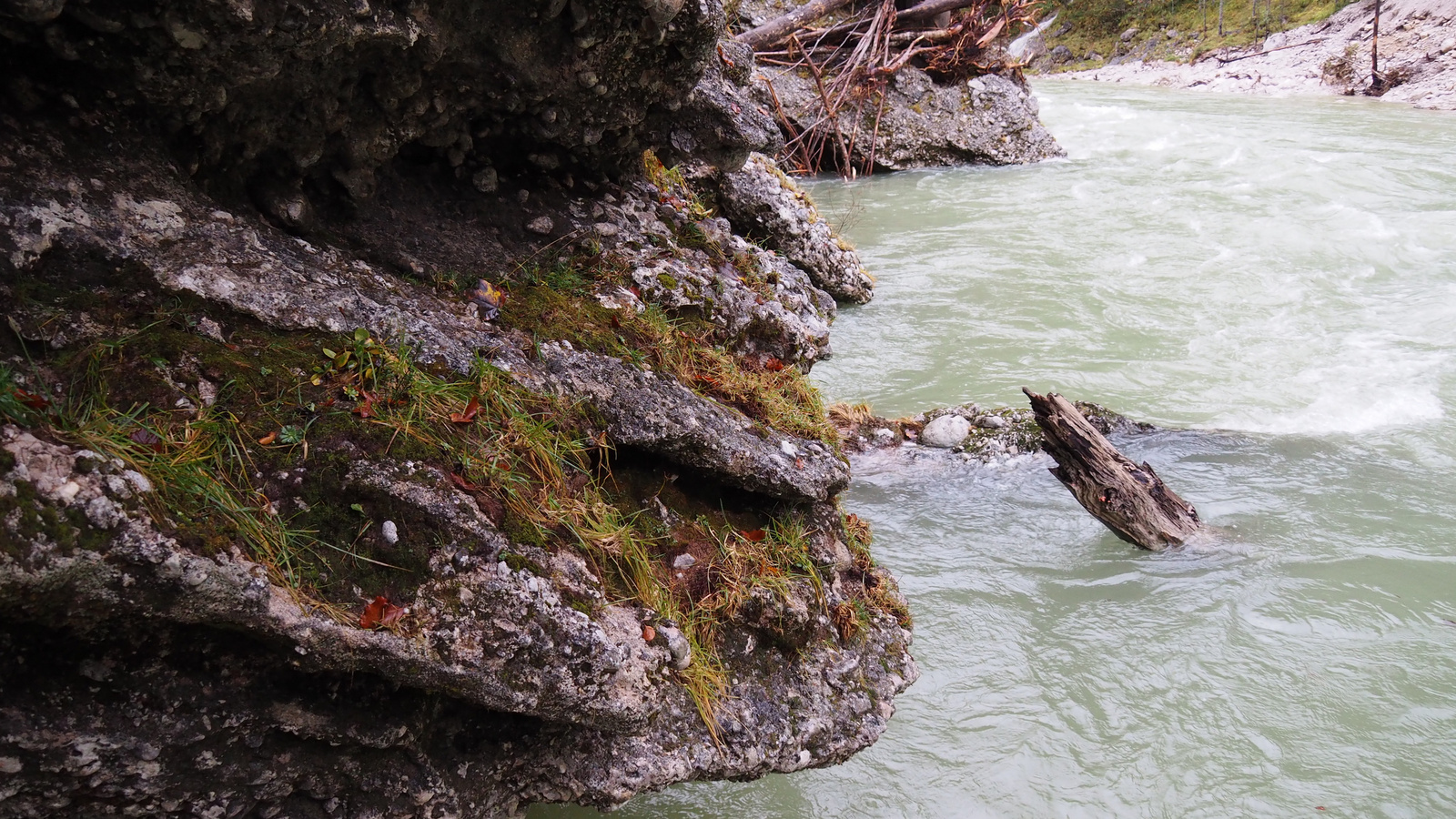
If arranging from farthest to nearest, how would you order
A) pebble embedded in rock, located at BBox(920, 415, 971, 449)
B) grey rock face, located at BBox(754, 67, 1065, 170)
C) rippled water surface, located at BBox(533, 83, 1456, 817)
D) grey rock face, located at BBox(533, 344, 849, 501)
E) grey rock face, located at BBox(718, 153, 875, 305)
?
1. grey rock face, located at BBox(754, 67, 1065, 170)
2. grey rock face, located at BBox(718, 153, 875, 305)
3. pebble embedded in rock, located at BBox(920, 415, 971, 449)
4. rippled water surface, located at BBox(533, 83, 1456, 817)
5. grey rock face, located at BBox(533, 344, 849, 501)

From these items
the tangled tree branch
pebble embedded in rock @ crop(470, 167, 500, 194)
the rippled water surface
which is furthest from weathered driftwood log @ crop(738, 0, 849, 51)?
pebble embedded in rock @ crop(470, 167, 500, 194)

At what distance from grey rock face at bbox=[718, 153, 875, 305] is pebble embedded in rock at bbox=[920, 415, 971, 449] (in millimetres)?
2395

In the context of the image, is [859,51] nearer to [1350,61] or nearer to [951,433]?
[951,433]

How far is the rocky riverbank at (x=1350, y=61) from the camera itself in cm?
2291

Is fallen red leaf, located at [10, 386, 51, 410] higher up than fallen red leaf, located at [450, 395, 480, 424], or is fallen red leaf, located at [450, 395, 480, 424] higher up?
fallen red leaf, located at [10, 386, 51, 410]

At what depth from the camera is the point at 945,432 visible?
6.18m

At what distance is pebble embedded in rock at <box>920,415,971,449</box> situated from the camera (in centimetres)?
615

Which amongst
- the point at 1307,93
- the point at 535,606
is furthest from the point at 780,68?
the point at 1307,93

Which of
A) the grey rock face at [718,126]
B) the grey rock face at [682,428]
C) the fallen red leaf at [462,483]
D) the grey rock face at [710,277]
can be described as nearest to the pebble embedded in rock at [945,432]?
the grey rock face at [710,277]

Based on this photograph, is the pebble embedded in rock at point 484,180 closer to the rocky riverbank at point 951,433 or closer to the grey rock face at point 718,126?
the grey rock face at point 718,126

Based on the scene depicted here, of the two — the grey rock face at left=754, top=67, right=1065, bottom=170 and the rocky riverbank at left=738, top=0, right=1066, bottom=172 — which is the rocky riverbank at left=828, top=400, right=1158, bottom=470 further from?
the grey rock face at left=754, top=67, right=1065, bottom=170

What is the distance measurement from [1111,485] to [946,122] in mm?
10565

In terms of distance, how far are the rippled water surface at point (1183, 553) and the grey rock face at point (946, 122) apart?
269cm

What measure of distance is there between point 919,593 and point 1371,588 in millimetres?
2588
